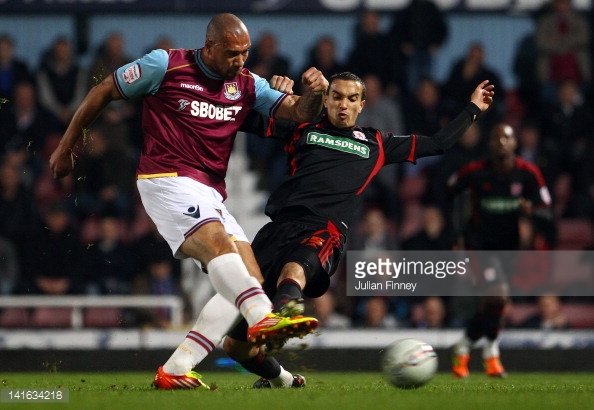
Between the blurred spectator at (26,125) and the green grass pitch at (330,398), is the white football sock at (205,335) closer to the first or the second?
the green grass pitch at (330,398)

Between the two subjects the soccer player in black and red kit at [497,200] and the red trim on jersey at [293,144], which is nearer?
the red trim on jersey at [293,144]

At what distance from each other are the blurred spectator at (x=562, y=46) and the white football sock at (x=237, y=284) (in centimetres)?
851

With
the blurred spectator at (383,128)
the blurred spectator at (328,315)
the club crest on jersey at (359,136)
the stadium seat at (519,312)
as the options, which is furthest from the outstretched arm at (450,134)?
the blurred spectator at (383,128)

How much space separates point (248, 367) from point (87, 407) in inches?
71.2

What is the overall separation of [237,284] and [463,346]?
457 centimetres

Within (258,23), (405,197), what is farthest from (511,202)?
(258,23)

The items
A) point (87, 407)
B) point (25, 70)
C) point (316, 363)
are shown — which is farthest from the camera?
point (25, 70)

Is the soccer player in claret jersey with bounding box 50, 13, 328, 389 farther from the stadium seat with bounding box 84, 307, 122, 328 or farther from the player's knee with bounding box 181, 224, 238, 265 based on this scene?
the stadium seat with bounding box 84, 307, 122, 328

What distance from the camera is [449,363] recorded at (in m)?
12.0

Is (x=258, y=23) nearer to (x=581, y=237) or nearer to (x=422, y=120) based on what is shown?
(x=422, y=120)

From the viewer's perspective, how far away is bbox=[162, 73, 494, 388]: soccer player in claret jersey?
293 inches

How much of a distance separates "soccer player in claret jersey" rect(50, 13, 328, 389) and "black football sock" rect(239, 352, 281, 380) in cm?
60

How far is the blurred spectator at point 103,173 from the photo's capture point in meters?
13.5

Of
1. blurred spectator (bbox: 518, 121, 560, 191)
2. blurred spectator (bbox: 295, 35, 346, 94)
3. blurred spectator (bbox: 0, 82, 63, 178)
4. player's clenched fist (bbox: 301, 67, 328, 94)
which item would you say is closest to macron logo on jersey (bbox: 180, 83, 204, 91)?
player's clenched fist (bbox: 301, 67, 328, 94)
